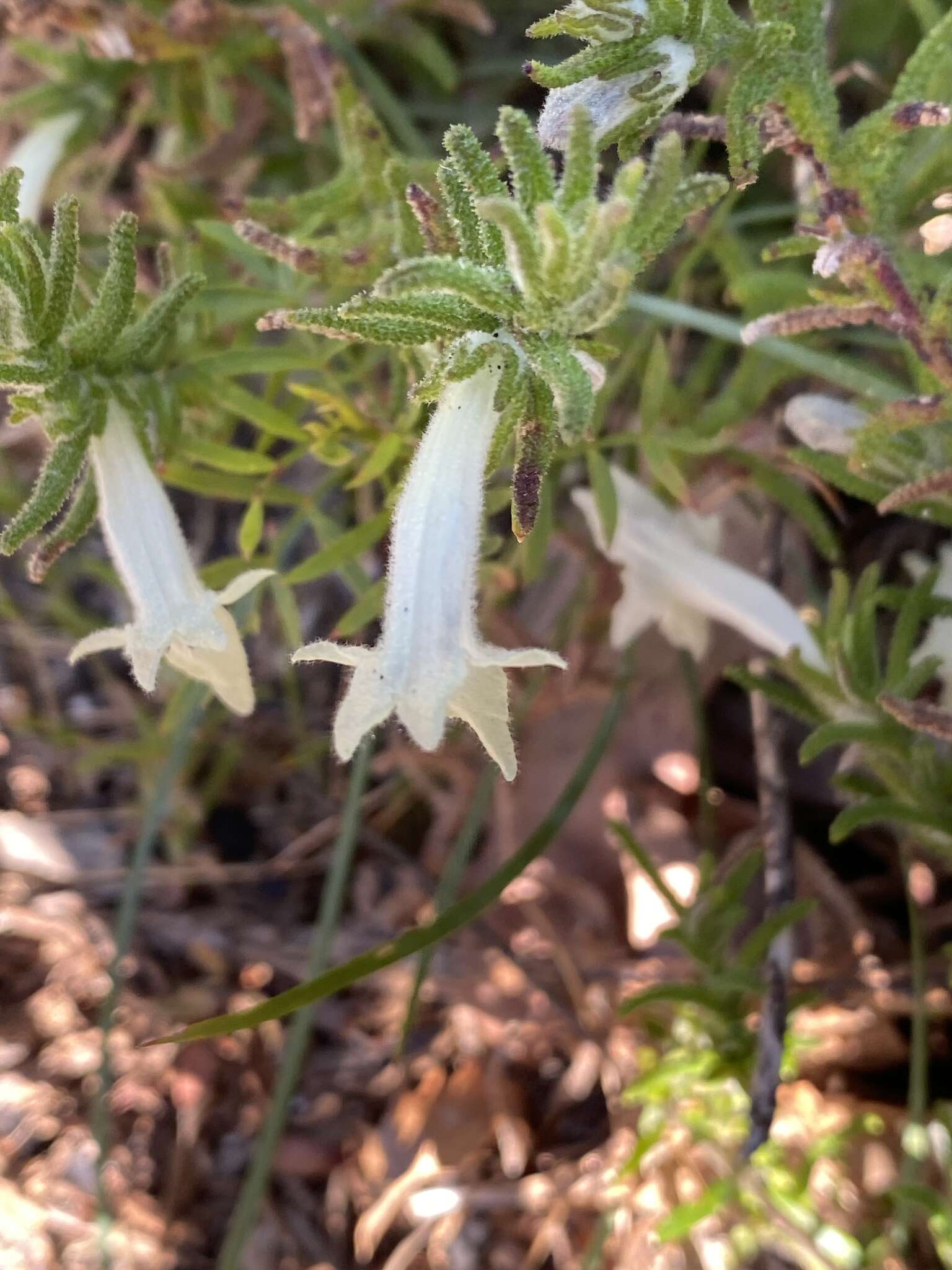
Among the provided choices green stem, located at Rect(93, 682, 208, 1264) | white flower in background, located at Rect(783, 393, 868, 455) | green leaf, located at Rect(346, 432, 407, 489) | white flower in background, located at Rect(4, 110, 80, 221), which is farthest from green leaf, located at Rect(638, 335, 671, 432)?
white flower in background, located at Rect(4, 110, 80, 221)

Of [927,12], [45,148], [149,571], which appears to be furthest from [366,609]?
[45,148]

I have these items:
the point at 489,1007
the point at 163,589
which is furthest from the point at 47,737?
the point at 163,589

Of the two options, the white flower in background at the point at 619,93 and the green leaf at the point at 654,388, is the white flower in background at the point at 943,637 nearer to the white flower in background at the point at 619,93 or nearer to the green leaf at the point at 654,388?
the green leaf at the point at 654,388

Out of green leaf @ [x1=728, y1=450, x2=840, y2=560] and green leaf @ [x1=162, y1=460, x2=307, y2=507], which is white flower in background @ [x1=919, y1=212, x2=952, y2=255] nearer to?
green leaf @ [x1=728, y1=450, x2=840, y2=560]

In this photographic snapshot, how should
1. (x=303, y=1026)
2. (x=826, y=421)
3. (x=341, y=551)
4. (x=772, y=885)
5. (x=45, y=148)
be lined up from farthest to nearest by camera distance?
(x=45, y=148) < (x=303, y=1026) < (x=772, y=885) < (x=341, y=551) < (x=826, y=421)

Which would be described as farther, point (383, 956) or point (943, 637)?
point (943, 637)

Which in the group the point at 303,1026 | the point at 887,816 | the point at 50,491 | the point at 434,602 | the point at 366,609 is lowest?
the point at 303,1026

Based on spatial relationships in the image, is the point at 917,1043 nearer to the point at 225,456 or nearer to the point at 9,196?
the point at 225,456

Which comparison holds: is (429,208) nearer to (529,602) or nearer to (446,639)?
(446,639)
